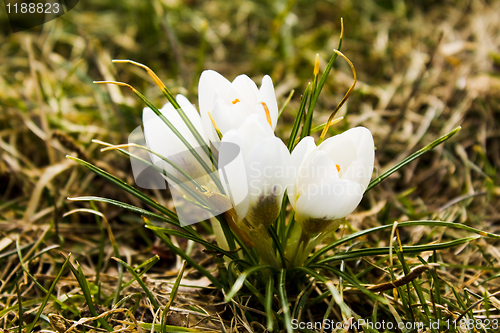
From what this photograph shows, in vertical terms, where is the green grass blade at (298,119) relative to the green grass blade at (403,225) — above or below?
above

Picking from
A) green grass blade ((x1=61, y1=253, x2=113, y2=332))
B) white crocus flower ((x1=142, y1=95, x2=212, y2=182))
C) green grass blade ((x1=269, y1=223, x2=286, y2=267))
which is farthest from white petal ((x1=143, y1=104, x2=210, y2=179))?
green grass blade ((x1=61, y1=253, x2=113, y2=332))

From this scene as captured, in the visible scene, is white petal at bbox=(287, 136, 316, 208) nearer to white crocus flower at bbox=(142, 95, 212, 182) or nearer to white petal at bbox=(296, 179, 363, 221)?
white petal at bbox=(296, 179, 363, 221)

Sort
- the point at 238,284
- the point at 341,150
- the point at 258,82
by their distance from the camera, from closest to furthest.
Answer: the point at 238,284
the point at 341,150
the point at 258,82

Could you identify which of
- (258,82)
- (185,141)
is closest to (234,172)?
(185,141)

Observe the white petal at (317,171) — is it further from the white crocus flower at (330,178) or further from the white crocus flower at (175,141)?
the white crocus flower at (175,141)

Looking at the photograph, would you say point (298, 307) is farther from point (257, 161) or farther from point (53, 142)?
point (53, 142)

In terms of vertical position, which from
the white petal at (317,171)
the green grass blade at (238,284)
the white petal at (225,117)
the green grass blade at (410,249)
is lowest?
the green grass blade at (238,284)

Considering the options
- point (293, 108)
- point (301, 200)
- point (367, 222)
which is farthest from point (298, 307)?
point (293, 108)

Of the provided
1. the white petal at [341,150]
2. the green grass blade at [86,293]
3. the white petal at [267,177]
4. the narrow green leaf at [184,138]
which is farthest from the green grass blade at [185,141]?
the green grass blade at [86,293]

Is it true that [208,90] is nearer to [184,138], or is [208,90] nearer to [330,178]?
[184,138]
